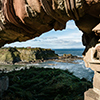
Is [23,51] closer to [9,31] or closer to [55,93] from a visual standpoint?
[55,93]

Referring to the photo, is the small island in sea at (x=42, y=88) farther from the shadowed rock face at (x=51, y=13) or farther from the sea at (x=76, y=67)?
the sea at (x=76, y=67)

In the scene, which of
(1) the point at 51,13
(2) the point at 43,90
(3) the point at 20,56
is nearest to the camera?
(1) the point at 51,13

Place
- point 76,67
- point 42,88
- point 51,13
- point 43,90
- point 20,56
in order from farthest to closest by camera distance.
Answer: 1. point 20,56
2. point 76,67
3. point 42,88
4. point 43,90
5. point 51,13

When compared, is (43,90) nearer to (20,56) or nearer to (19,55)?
(20,56)

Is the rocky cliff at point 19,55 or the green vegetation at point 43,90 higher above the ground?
the green vegetation at point 43,90

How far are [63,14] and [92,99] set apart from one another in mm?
2002

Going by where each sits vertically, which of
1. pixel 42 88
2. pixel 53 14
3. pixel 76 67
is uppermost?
pixel 53 14

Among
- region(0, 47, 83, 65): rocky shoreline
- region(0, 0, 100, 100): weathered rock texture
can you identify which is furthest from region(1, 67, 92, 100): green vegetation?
region(0, 47, 83, 65): rocky shoreline

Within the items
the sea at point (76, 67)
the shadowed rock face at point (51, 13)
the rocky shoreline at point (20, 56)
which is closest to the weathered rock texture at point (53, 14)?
the shadowed rock face at point (51, 13)

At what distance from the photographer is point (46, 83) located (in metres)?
6.50

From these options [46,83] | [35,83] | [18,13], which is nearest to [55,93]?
[46,83]

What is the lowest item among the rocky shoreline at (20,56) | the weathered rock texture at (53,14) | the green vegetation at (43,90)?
the rocky shoreline at (20,56)

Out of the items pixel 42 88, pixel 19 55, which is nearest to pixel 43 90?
pixel 42 88

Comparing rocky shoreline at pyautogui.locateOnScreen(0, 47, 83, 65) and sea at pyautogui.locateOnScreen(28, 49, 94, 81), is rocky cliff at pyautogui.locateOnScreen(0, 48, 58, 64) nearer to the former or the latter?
rocky shoreline at pyautogui.locateOnScreen(0, 47, 83, 65)
